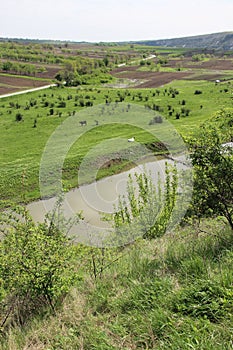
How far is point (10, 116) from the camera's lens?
119 ft

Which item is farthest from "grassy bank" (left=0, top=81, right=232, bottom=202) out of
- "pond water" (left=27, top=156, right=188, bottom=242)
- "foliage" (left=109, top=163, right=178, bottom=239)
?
"foliage" (left=109, top=163, right=178, bottom=239)

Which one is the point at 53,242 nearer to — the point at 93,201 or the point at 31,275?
Result: the point at 31,275

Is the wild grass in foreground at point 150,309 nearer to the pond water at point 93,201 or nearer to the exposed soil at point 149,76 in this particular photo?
the pond water at point 93,201

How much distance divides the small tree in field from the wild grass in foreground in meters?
1.21

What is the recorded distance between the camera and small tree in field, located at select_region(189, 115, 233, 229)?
6.14 m

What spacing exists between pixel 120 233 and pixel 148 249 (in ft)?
16.6

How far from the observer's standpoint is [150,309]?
13.4ft

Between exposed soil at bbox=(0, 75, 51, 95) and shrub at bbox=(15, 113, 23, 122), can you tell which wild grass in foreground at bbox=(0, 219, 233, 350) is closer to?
shrub at bbox=(15, 113, 23, 122)

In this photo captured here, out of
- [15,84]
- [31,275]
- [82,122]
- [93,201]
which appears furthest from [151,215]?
[15,84]

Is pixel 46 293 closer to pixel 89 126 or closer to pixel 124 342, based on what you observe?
pixel 124 342

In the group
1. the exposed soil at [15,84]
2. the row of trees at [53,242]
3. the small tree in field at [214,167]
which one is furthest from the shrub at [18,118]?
the small tree in field at [214,167]

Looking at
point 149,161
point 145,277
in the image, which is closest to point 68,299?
point 145,277

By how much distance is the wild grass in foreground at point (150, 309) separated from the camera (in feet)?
11.4

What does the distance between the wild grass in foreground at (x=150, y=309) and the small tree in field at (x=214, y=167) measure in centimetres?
121
